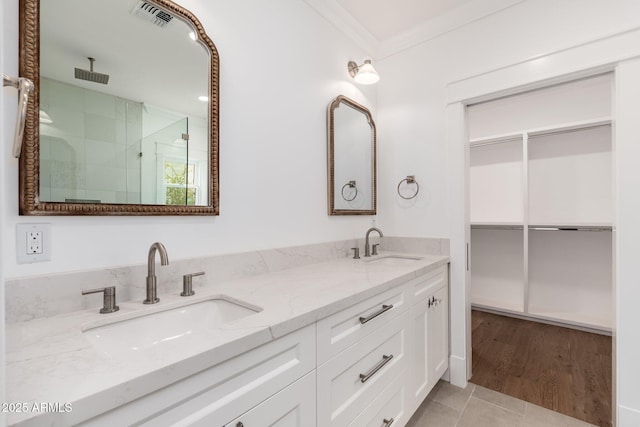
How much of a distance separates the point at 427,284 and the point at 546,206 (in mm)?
2256

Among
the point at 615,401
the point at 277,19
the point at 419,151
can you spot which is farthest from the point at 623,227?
the point at 277,19

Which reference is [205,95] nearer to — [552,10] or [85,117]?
[85,117]

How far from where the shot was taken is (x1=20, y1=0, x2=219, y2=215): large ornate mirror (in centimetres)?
94

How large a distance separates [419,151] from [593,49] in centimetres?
108

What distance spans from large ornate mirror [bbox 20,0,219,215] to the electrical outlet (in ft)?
0.17

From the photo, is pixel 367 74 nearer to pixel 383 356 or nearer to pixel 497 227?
pixel 383 356

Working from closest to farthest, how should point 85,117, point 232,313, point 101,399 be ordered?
point 101,399 < point 85,117 < point 232,313

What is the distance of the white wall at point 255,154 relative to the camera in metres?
1.01

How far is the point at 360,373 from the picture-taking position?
1.20m

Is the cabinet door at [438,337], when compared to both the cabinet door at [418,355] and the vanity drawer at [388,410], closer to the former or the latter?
the cabinet door at [418,355]

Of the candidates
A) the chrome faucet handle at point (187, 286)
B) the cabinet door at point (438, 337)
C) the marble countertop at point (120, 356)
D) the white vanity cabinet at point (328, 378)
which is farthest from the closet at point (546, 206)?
the chrome faucet handle at point (187, 286)

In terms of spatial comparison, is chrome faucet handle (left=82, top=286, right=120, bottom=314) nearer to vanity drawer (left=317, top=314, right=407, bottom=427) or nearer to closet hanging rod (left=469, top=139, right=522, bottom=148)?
vanity drawer (left=317, top=314, right=407, bottom=427)

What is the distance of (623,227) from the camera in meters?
1.55

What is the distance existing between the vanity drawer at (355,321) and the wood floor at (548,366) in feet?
4.16
